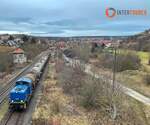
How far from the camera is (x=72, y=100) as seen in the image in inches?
1665

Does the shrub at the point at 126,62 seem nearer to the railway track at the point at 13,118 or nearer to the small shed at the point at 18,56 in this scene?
the small shed at the point at 18,56

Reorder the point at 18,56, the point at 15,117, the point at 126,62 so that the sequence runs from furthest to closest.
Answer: the point at 18,56, the point at 126,62, the point at 15,117

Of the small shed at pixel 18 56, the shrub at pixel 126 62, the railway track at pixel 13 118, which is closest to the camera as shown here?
the railway track at pixel 13 118

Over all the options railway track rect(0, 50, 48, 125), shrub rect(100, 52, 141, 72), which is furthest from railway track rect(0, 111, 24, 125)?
shrub rect(100, 52, 141, 72)

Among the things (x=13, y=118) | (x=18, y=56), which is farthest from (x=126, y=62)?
(x=13, y=118)

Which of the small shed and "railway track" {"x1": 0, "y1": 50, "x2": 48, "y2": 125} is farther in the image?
the small shed

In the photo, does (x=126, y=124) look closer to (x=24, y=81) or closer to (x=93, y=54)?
(x=24, y=81)

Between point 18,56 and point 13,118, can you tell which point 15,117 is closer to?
point 13,118

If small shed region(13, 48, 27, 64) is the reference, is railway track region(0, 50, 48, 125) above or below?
above

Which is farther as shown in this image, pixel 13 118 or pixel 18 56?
pixel 18 56

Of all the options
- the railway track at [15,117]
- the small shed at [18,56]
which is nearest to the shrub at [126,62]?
the small shed at [18,56]

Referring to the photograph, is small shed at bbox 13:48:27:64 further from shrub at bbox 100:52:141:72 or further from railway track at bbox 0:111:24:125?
railway track at bbox 0:111:24:125

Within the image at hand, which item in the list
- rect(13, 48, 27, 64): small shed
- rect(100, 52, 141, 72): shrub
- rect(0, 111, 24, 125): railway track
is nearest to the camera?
rect(0, 111, 24, 125): railway track

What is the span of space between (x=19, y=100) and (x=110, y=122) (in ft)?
33.4
